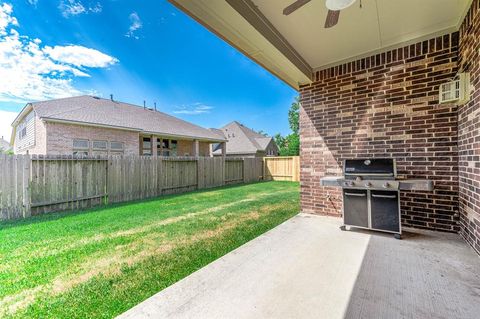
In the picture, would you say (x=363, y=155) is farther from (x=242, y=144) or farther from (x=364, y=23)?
(x=242, y=144)

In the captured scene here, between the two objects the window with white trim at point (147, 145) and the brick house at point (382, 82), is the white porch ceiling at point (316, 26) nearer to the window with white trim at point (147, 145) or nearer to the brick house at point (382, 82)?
the brick house at point (382, 82)

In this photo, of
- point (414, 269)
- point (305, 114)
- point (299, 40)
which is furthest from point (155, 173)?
point (414, 269)

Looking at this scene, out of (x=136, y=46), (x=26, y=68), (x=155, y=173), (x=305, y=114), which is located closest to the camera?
(x=305, y=114)

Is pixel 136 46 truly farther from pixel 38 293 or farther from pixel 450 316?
pixel 450 316

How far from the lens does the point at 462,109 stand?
3.00 meters

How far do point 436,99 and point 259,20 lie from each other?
10.1ft

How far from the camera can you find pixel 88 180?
6.02 meters

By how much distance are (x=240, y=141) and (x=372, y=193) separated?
64.0 ft

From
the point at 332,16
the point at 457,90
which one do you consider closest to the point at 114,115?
the point at 332,16

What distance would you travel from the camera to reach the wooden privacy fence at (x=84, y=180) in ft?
15.5

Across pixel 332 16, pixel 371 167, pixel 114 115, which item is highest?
pixel 114 115

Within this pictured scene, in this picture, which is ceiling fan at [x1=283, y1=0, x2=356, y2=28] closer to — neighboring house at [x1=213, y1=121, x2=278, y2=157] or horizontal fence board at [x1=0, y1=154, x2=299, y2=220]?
horizontal fence board at [x1=0, y1=154, x2=299, y2=220]

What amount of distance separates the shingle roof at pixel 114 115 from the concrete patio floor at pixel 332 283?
10498 mm

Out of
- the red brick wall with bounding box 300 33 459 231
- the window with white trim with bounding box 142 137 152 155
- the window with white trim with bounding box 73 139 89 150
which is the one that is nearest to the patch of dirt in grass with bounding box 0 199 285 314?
the red brick wall with bounding box 300 33 459 231
